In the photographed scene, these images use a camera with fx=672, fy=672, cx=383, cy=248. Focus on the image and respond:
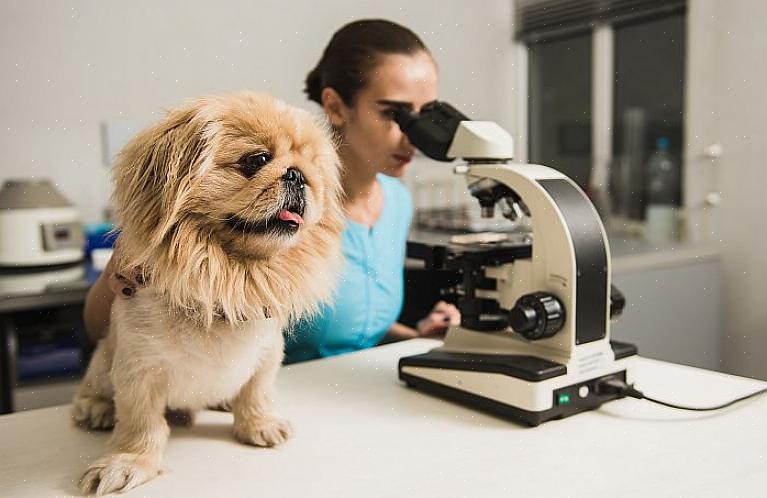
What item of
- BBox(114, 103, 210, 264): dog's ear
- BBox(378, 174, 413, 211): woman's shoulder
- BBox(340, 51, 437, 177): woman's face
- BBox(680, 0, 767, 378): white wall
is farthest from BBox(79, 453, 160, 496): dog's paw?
BBox(680, 0, 767, 378): white wall

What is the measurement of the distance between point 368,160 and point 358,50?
0.24 meters

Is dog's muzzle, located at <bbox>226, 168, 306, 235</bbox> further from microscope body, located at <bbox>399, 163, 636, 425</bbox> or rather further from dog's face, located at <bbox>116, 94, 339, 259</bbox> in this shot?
microscope body, located at <bbox>399, 163, 636, 425</bbox>

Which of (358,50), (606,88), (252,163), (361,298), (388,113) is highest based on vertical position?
(606,88)

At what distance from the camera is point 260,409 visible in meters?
0.96

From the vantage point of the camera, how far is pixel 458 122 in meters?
1.16

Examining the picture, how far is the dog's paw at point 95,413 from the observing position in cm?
101

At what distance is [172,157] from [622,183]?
101 inches

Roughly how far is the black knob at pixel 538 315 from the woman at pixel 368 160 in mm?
378

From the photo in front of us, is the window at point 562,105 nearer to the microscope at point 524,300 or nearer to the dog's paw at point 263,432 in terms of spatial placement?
the microscope at point 524,300

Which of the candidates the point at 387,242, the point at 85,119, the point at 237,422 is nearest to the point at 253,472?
the point at 237,422

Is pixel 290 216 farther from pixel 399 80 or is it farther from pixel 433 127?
pixel 399 80

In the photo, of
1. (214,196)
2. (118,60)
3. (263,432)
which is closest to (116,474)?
(263,432)

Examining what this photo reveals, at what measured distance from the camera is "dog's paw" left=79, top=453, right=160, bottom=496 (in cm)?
81

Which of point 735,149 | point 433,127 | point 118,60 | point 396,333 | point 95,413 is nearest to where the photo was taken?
point 95,413
